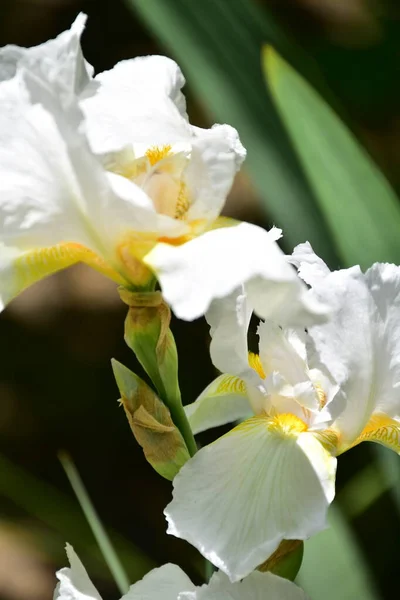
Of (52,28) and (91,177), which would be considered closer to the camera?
(91,177)

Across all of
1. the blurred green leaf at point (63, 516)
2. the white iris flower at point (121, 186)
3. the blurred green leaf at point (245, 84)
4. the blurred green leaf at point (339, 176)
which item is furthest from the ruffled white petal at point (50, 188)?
the blurred green leaf at point (63, 516)

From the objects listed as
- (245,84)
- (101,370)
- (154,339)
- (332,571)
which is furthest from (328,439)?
(101,370)

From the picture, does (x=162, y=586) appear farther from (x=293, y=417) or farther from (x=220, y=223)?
(x=220, y=223)

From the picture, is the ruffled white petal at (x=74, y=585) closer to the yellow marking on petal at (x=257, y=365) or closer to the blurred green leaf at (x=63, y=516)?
the yellow marking on petal at (x=257, y=365)

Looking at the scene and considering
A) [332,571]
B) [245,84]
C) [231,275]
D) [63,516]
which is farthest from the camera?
[63,516]

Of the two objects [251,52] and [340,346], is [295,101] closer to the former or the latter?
[251,52]

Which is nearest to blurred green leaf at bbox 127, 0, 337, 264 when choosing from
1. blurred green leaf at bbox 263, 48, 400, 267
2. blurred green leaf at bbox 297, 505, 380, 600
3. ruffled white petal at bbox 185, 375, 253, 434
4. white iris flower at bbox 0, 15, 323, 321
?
blurred green leaf at bbox 263, 48, 400, 267

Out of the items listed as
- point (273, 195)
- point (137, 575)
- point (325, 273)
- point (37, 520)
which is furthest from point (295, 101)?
point (37, 520)
